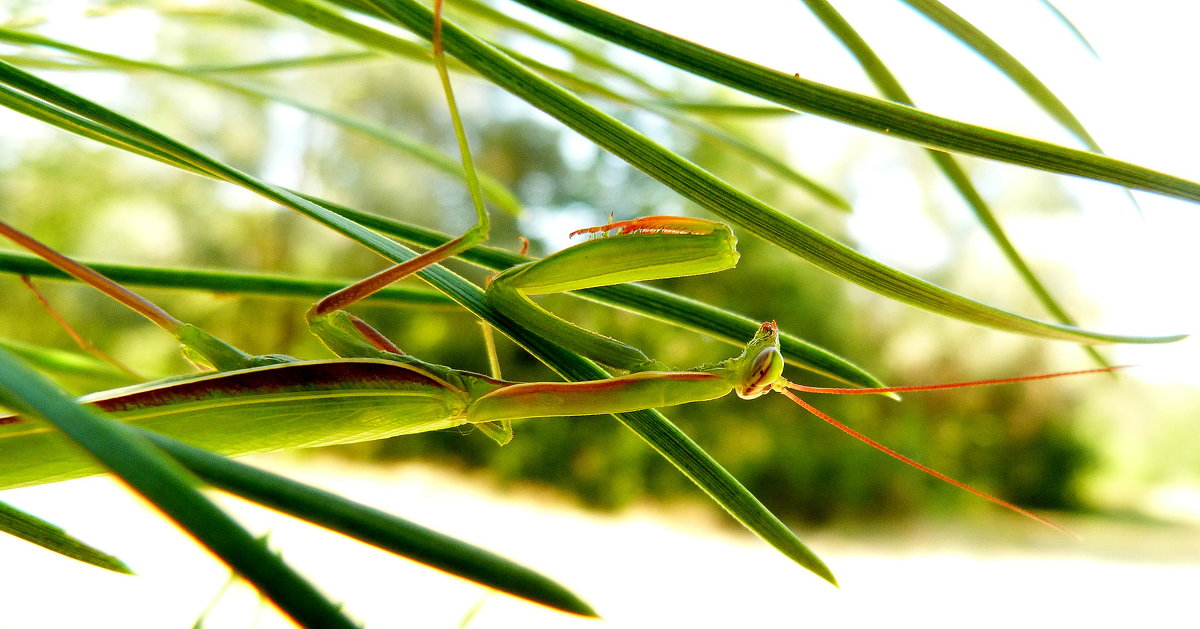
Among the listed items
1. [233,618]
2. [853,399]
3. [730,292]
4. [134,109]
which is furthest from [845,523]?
[134,109]

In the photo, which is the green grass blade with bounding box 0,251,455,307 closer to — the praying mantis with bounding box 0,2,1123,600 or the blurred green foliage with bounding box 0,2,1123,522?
the praying mantis with bounding box 0,2,1123,600

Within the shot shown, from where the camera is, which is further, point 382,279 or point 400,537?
point 382,279

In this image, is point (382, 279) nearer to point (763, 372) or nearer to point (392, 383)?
point (392, 383)

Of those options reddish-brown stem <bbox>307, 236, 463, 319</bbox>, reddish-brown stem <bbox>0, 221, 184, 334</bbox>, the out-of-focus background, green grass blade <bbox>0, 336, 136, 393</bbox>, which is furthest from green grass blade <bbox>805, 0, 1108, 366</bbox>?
the out-of-focus background

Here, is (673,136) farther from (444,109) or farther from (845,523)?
(845,523)

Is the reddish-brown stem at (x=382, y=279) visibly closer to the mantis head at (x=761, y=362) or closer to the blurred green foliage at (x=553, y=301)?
the mantis head at (x=761, y=362)

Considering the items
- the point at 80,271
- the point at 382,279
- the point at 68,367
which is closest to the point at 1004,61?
the point at 382,279
